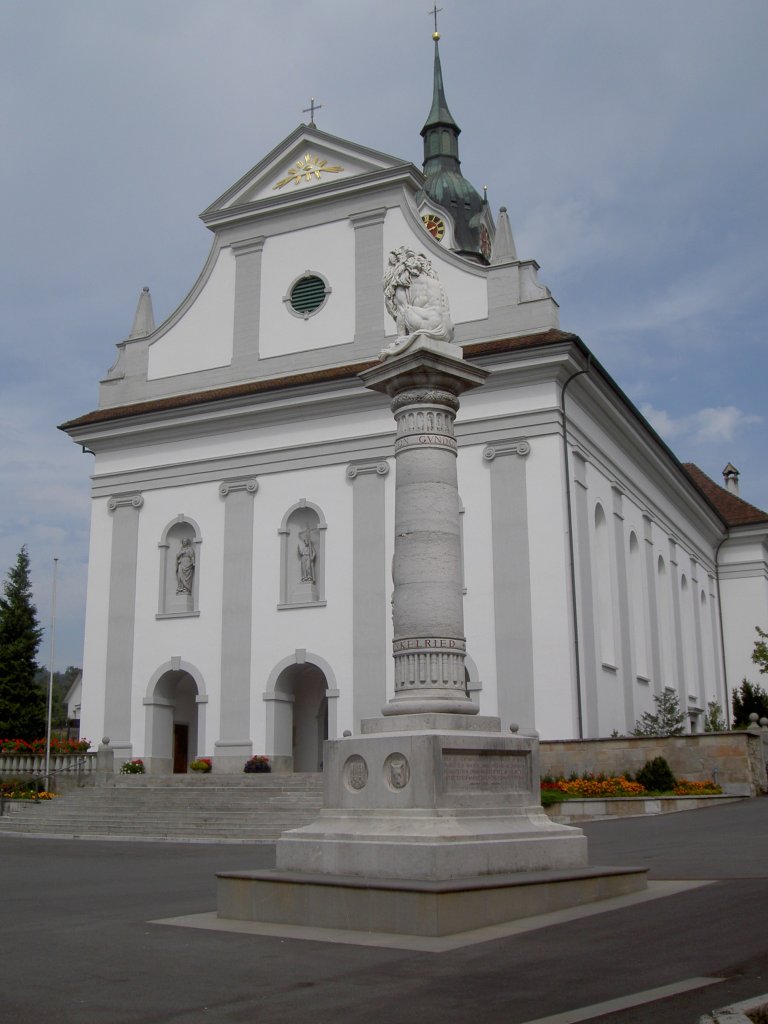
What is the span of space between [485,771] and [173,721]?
24.8 meters

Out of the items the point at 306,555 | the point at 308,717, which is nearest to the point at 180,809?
the point at 308,717

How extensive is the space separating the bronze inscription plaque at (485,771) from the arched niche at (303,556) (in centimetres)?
2019

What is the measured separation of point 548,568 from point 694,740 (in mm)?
5978

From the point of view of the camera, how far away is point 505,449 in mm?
30250

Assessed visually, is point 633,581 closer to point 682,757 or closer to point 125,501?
point 682,757

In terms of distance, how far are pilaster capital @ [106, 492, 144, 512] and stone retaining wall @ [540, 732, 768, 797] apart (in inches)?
604

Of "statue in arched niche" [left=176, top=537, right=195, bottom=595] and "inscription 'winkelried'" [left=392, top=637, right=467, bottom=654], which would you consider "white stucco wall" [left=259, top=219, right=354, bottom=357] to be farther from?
"inscription 'winkelried'" [left=392, top=637, right=467, bottom=654]

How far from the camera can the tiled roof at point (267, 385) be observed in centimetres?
2988

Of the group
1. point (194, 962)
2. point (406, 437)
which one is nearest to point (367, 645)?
point (406, 437)

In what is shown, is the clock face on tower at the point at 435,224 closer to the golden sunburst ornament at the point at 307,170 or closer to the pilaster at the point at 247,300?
the golden sunburst ornament at the point at 307,170

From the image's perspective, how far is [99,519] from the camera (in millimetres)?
35750

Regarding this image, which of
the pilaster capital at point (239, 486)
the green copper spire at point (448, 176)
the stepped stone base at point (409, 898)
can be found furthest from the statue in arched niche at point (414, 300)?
the green copper spire at point (448, 176)

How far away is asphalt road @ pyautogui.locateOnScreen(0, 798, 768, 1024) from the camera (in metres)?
6.77

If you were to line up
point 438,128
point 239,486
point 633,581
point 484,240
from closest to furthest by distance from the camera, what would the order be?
1. point 239,486
2. point 633,581
3. point 484,240
4. point 438,128
